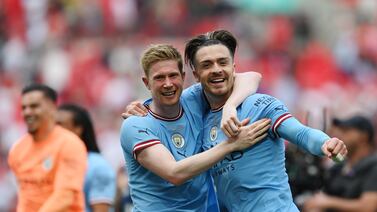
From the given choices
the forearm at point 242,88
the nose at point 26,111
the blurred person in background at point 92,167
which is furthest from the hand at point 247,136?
the blurred person in background at point 92,167

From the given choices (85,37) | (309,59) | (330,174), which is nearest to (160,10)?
(85,37)

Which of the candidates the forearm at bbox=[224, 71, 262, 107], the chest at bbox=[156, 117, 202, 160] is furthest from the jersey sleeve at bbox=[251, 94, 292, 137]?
the chest at bbox=[156, 117, 202, 160]

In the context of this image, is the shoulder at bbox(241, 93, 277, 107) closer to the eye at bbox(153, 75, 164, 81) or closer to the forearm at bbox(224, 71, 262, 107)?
the forearm at bbox(224, 71, 262, 107)

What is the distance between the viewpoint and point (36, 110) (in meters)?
11.8

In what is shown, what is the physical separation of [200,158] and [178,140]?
0.44m

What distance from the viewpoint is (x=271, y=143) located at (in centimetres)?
956

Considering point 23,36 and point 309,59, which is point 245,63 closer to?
point 309,59

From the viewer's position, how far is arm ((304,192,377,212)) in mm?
12688

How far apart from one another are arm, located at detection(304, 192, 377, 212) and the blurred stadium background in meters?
10.0

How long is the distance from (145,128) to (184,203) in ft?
1.91

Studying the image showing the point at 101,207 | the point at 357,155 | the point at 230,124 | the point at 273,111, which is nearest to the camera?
the point at 230,124

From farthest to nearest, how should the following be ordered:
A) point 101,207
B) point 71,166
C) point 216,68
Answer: point 101,207
point 71,166
point 216,68

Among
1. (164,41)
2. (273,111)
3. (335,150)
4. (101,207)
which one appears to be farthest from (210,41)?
(164,41)

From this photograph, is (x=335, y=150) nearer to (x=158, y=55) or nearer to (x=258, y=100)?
(x=258, y=100)
